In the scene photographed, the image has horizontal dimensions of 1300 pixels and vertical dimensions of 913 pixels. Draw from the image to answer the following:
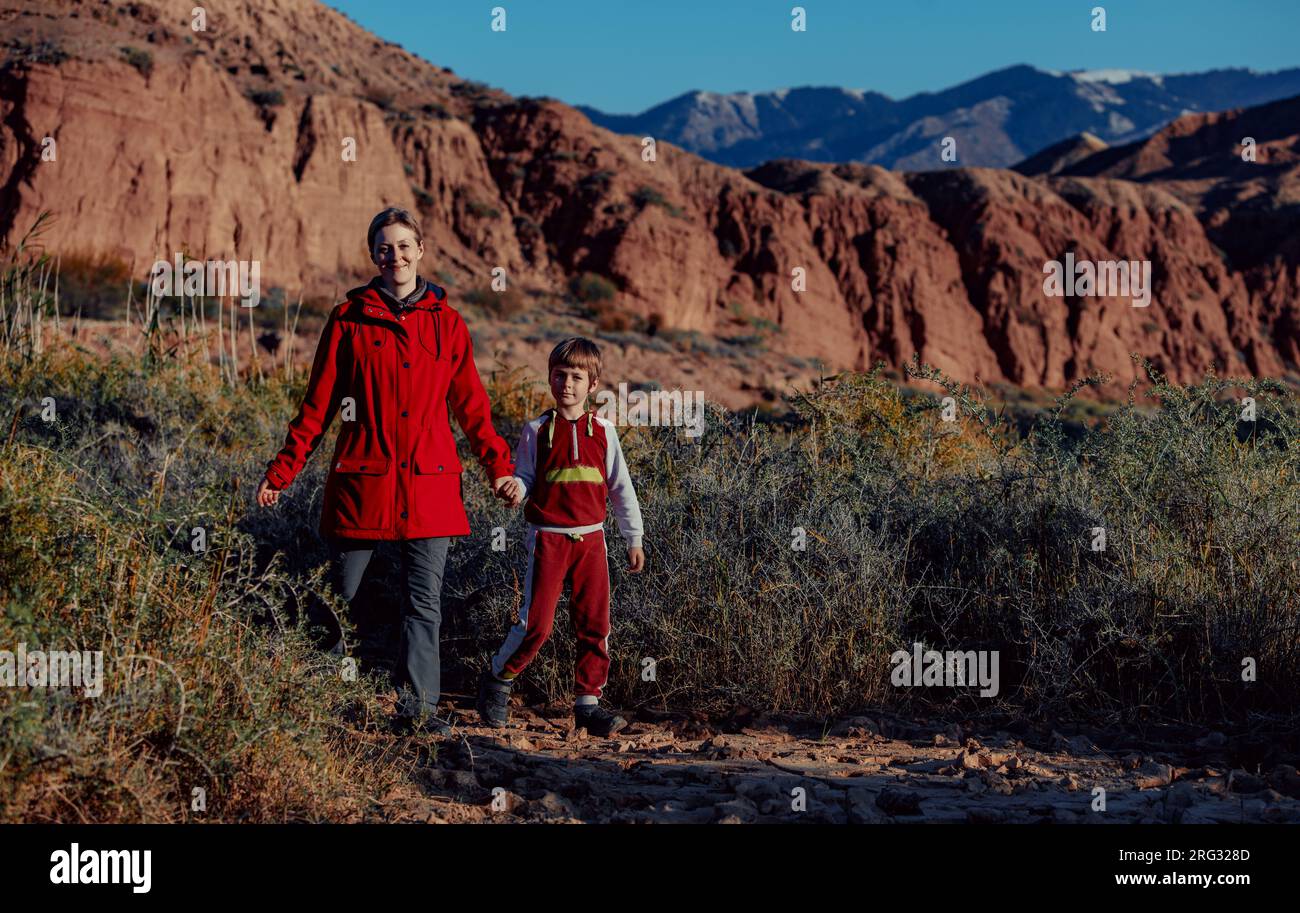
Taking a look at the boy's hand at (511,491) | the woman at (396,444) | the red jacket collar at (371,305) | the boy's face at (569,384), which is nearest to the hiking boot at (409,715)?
the woman at (396,444)

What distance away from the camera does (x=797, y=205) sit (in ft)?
120

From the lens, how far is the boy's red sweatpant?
4016 mm

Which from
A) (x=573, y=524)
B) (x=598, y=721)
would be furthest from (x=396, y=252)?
(x=598, y=721)

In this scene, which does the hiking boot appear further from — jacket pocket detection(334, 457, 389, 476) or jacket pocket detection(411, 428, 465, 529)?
jacket pocket detection(334, 457, 389, 476)

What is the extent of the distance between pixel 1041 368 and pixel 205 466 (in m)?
34.9

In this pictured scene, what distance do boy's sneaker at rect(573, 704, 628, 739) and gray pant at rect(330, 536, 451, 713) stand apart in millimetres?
584

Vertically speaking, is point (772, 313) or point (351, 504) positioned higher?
point (772, 313)

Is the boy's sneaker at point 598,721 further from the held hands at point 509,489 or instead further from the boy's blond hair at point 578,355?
the boy's blond hair at point 578,355

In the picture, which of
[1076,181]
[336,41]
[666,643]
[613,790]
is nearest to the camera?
[613,790]

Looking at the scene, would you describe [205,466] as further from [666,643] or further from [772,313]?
[772,313]

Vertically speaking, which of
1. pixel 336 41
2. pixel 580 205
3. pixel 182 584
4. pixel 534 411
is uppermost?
pixel 336 41

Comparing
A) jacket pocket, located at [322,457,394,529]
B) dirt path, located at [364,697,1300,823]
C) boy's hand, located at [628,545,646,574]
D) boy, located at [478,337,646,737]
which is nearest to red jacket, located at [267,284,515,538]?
jacket pocket, located at [322,457,394,529]
